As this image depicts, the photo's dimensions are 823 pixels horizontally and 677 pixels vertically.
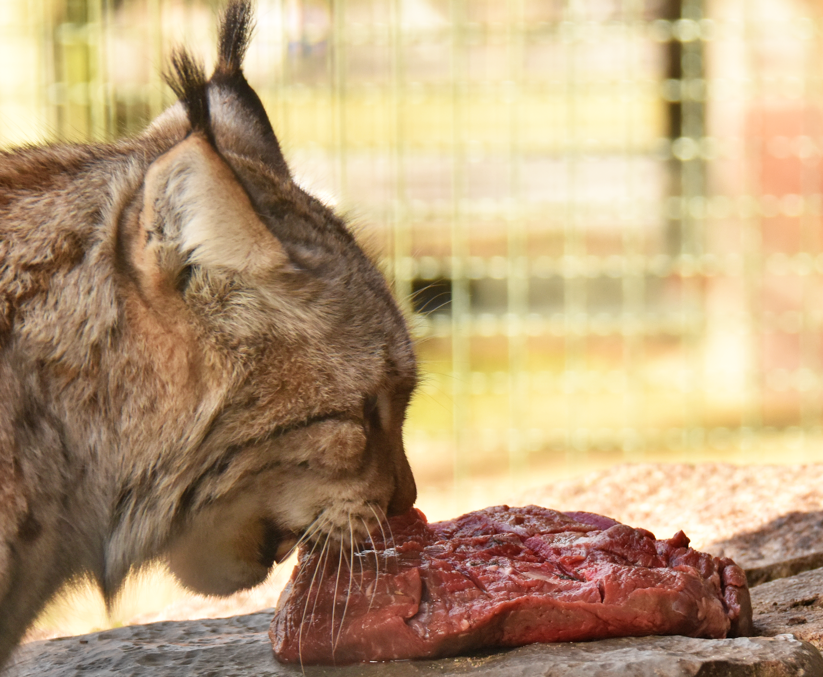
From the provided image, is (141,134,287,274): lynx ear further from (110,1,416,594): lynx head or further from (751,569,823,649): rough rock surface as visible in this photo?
(751,569,823,649): rough rock surface

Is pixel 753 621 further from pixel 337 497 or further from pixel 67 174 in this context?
pixel 67 174

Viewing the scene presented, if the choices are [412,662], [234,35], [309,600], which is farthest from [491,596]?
[234,35]

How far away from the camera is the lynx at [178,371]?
259 centimetres

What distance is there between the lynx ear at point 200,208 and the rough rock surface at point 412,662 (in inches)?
43.8

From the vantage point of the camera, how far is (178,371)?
2.68m

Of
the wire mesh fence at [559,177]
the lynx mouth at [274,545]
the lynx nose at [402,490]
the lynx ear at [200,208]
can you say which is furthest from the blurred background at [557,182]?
the lynx ear at [200,208]

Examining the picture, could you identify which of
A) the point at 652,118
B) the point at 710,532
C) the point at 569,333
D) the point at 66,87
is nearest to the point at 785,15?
the point at 652,118

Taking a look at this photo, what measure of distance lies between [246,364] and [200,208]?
16.8 inches

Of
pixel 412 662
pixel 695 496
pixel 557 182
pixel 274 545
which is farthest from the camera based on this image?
pixel 557 182

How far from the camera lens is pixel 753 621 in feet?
10.3

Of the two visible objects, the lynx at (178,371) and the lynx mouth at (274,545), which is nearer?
the lynx at (178,371)

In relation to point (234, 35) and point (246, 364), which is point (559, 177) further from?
point (246, 364)

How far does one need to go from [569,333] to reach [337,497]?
6064 mm

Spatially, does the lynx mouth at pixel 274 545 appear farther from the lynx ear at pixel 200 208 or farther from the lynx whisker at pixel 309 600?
the lynx ear at pixel 200 208
